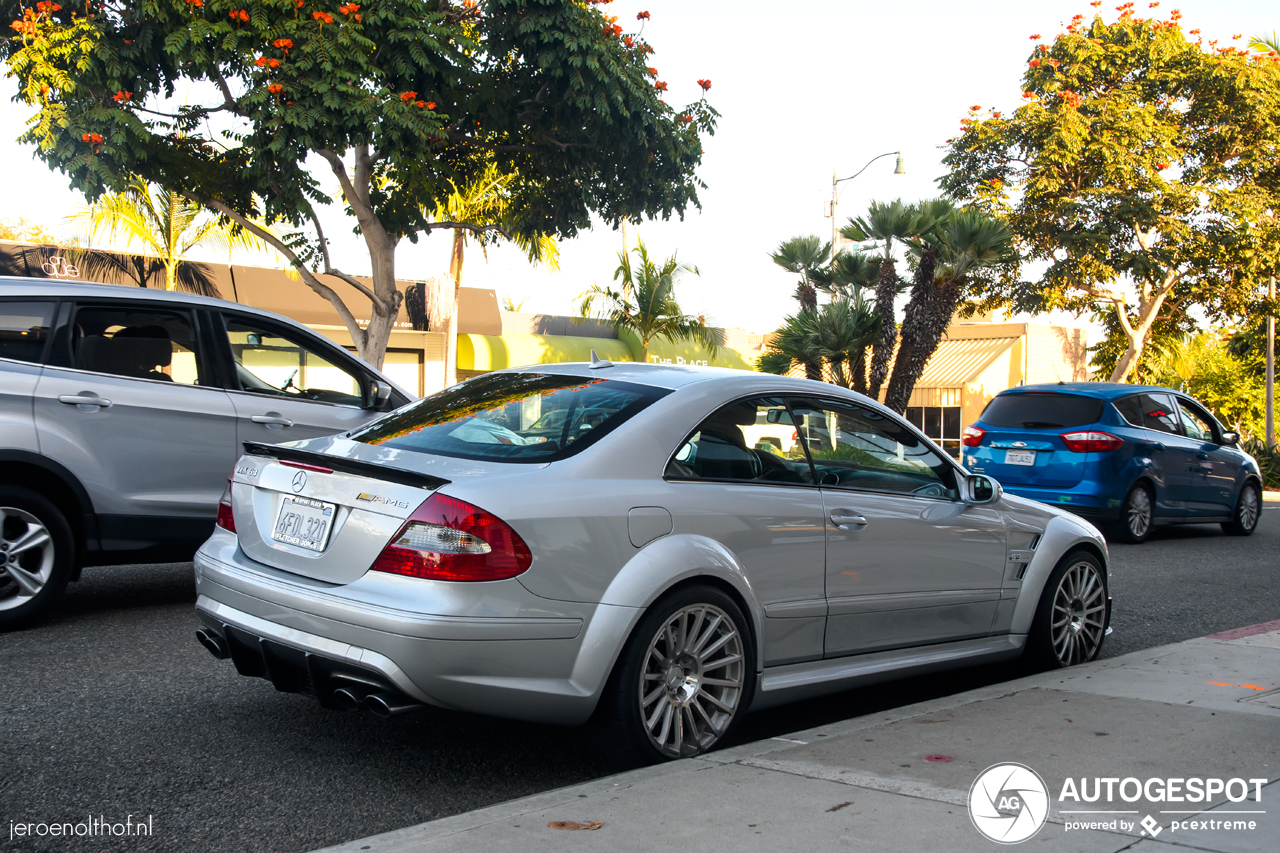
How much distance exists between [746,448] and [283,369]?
385 centimetres

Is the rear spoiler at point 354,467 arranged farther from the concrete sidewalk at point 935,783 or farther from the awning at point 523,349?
the awning at point 523,349

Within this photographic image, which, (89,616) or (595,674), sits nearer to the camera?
(595,674)

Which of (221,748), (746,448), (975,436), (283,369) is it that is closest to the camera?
(221,748)

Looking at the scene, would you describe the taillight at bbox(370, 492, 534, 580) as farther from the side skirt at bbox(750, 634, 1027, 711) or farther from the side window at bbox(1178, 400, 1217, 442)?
the side window at bbox(1178, 400, 1217, 442)

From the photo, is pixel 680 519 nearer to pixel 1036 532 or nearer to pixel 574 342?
pixel 1036 532

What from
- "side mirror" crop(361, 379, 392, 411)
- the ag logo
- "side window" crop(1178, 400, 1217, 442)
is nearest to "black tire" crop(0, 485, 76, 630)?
"side mirror" crop(361, 379, 392, 411)

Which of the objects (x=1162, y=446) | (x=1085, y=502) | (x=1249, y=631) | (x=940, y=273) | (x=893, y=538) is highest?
(x=940, y=273)

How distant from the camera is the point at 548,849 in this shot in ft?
9.86

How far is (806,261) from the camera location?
83.3 ft

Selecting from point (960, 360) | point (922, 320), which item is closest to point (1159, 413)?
point (922, 320)

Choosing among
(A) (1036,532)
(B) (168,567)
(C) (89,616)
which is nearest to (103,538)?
(C) (89,616)

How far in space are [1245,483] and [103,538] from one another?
12487 millimetres

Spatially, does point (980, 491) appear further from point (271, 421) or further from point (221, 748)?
point (271, 421)

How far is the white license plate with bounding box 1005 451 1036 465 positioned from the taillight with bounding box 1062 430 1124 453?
38cm
